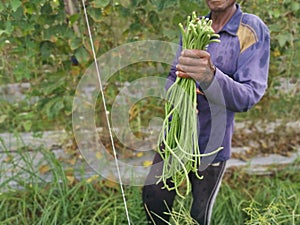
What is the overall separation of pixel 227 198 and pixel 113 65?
35.3 inches

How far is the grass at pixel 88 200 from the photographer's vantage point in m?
2.19

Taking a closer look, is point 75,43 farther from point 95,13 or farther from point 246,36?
point 246,36

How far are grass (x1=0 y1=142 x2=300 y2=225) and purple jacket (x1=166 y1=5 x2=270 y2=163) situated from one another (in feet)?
2.20

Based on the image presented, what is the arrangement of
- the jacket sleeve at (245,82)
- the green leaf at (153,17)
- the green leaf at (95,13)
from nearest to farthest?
the jacket sleeve at (245,82)
the green leaf at (95,13)
the green leaf at (153,17)

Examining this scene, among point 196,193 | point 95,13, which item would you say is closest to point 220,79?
point 196,193

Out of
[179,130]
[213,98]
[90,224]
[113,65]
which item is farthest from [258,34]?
[90,224]

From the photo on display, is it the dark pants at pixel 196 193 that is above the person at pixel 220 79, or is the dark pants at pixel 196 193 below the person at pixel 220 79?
below

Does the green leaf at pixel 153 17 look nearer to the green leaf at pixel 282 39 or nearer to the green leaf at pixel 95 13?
the green leaf at pixel 95 13

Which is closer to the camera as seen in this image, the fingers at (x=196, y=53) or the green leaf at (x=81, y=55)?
the fingers at (x=196, y=53)

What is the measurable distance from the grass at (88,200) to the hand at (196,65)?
3.58 ft

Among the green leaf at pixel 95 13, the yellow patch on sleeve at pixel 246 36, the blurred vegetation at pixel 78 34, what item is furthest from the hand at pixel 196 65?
the green leaf at pixel 95 13

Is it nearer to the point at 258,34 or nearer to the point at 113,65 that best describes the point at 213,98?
the point at 258,34

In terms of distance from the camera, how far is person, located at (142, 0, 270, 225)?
4.00 ft

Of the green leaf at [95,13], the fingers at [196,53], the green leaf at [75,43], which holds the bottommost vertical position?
the green leaf at [75,43]
